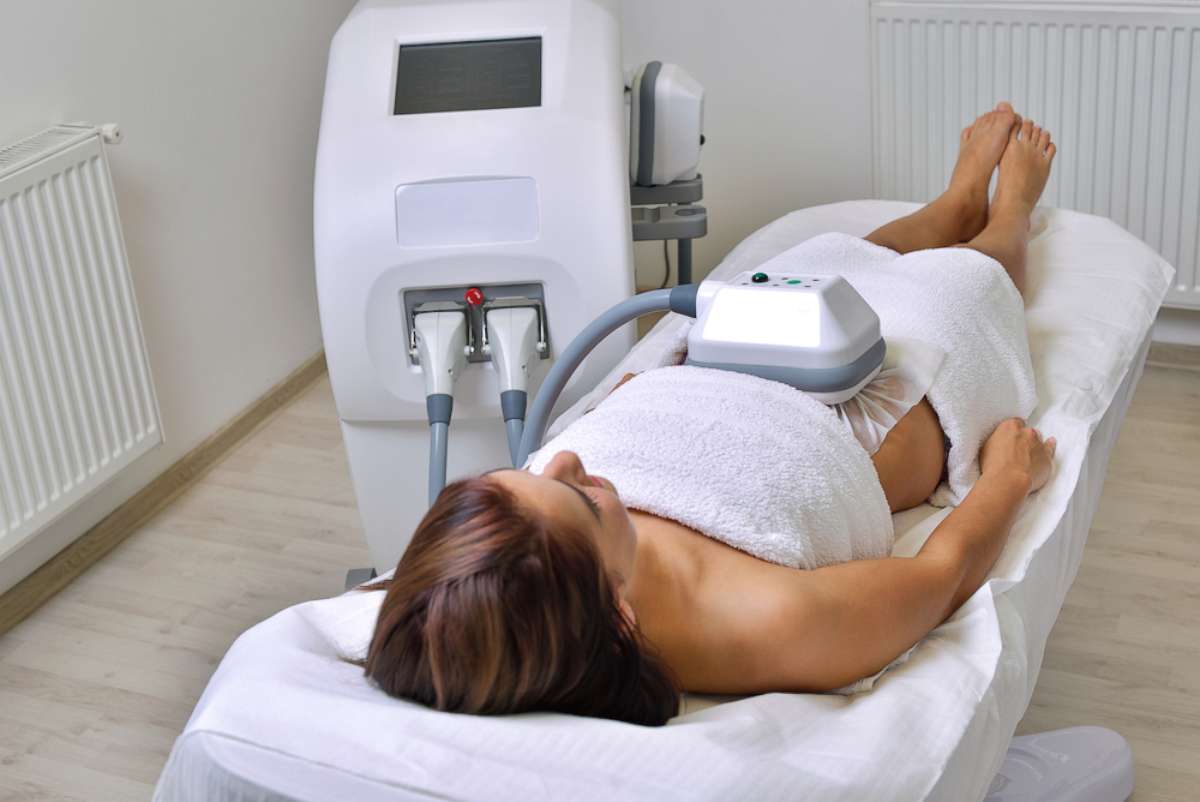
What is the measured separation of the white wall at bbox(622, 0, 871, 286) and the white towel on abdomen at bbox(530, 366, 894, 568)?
1598 mm

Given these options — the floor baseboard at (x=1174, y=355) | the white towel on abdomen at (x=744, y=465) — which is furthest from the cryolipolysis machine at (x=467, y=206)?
the floor baseboard at (x=1174, y=355)

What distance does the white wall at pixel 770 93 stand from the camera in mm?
2867

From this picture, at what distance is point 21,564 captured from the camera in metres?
2.24

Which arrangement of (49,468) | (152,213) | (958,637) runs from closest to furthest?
1. (958,637)
2. (49,468)
3. (152,213)

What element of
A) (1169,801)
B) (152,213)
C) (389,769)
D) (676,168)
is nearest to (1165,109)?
(676,168)

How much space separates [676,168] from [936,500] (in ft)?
2.24

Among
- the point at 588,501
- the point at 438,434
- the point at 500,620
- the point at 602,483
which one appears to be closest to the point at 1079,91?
the point at 438,434

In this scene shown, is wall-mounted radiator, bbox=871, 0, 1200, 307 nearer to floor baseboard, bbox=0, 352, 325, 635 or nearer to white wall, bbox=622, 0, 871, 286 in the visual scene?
white wall, bbox=622, 0, 871, 286

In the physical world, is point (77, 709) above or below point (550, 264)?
below

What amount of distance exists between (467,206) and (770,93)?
54.6 inches

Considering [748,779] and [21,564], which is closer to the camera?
[748,779]

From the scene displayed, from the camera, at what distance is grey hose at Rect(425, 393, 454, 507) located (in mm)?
1663

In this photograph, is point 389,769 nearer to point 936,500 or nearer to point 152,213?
point 936,500

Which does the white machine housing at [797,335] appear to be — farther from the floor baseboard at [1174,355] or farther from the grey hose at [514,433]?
the floor baseboard at [1174,355]
